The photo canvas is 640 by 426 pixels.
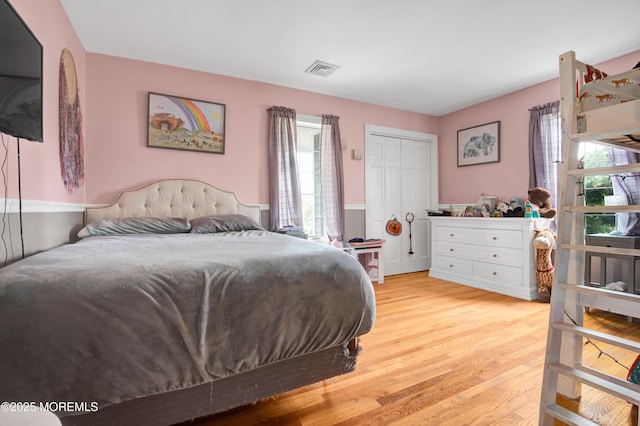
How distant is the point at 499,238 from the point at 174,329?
3.62m

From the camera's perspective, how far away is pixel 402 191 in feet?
15.4

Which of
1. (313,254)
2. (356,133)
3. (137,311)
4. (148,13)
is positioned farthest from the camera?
(356,133)

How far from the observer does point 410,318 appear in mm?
2641

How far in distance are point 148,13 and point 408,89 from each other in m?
2.99

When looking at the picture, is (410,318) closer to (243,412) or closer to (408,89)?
(243,412)

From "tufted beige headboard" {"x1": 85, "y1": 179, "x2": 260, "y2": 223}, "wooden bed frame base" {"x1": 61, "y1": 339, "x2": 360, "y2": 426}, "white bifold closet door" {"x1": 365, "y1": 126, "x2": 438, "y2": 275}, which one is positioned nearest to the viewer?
"wooden bed frame base" {"x1": 61, "y1": 339, "x2": 360, "y2": 426}

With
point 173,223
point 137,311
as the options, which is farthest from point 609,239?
point 173,223

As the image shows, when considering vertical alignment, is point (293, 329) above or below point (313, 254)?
below

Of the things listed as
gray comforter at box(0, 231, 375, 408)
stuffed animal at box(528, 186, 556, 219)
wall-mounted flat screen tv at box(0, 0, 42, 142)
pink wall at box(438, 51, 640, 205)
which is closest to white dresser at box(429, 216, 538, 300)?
stuffed animal at box(528, 186, 556, 219)

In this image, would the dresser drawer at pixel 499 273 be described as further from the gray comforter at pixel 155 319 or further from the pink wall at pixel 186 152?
the gray comforter at pixel 155 319

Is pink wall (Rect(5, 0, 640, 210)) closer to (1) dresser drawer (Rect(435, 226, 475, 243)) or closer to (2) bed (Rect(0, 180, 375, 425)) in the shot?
(1) dresser drawer (Rect(435, 226, 475, 243))

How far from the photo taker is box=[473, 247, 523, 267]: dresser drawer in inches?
130

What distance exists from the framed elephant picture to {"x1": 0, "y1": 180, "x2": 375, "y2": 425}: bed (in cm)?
372

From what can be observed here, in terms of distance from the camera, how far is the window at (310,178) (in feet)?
13.4
